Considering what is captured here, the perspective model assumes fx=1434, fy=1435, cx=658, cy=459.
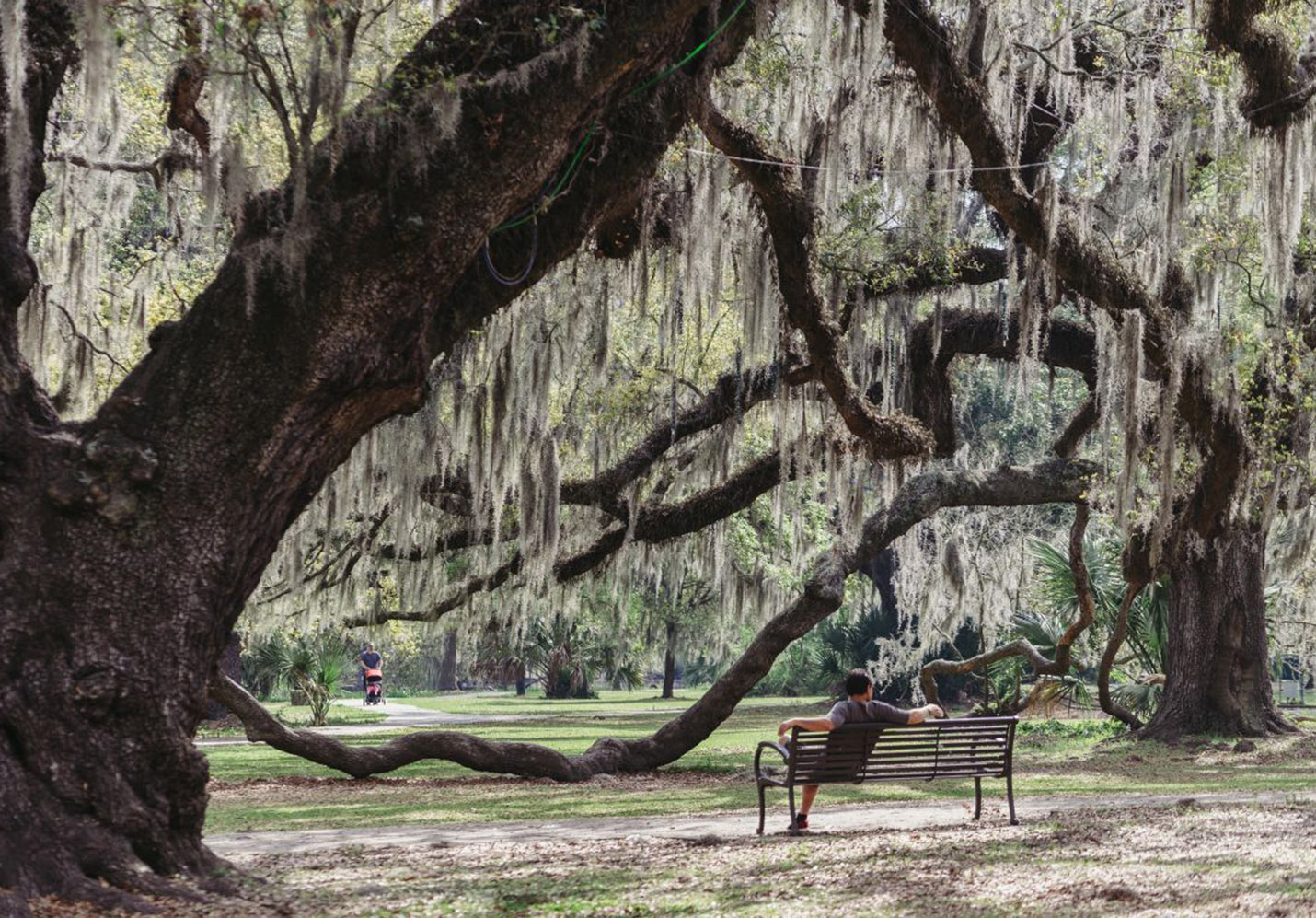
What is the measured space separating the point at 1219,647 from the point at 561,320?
7.67 m

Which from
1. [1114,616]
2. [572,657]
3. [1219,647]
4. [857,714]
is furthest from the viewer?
[572,657]

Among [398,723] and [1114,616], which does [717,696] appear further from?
[398,723]

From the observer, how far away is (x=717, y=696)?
505 inches

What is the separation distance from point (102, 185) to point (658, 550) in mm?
6698

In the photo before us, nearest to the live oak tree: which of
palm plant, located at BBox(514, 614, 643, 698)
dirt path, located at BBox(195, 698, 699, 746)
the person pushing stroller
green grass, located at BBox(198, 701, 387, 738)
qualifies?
dirt path, located at BBox(195, 698, 699, 746)

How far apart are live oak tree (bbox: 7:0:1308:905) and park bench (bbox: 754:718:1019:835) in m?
2.44

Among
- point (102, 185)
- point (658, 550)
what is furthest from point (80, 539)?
point (658, 550)

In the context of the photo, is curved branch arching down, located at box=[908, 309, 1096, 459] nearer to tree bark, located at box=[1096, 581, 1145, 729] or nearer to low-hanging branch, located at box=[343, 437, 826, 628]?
low-hanging branch, located at box=[343, 437, 826, 628]

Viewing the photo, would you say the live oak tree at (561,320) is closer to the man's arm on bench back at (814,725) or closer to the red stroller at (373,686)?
the man's arm on bench back at (814,725)

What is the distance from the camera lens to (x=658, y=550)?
15664mm

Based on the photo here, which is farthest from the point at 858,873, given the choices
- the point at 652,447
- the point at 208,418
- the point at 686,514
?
the point at 686,514

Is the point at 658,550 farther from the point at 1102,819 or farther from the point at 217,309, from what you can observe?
the point at 217,309

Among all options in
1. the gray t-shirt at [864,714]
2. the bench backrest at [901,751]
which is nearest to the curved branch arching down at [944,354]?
the bench backrest at [901,751]

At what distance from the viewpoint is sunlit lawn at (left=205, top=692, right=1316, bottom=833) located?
32.5 ft
